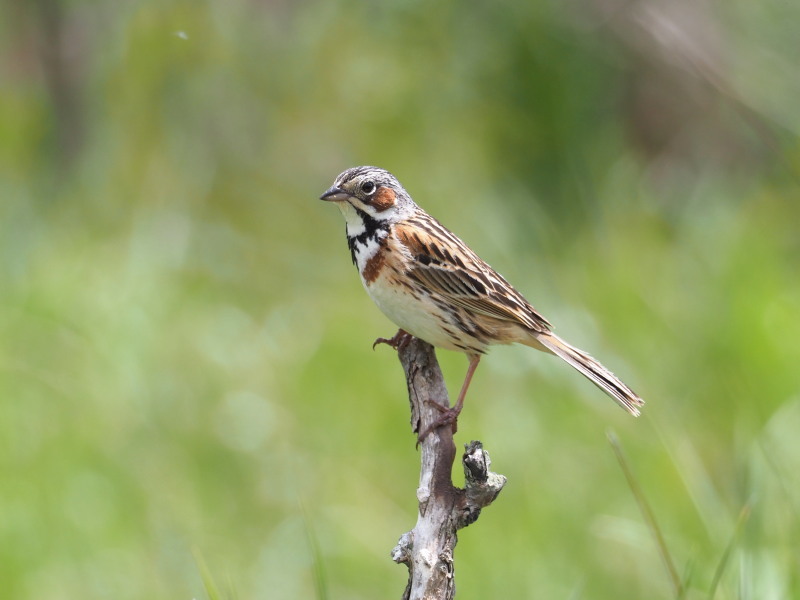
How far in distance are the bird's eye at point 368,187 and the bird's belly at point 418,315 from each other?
0.26 m

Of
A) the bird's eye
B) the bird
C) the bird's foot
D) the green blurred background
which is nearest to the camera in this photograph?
the bird's foot

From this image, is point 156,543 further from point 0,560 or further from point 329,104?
point 329,104

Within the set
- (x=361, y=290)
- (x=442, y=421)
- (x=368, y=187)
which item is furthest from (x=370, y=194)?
(x=361, y=290)

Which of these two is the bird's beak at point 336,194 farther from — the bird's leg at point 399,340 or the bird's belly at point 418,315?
the bird's leg at point 399,340

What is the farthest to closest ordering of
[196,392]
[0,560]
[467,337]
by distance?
[196,392] → [0,560] → [467,337]

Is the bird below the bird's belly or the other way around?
the other way around

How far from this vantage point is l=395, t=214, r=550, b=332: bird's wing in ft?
10.7

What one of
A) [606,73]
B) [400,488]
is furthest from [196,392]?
[606,73]

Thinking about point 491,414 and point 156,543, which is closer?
point 156,543

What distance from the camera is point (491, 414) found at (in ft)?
15.6

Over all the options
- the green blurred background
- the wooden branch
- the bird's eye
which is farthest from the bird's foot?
the bird's eye

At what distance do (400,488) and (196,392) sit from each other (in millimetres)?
1107

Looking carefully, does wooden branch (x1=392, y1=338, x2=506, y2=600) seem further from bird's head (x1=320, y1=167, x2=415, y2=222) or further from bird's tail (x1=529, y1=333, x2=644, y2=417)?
bird's head (x1=320, y1=167, x2=415, y2=222)

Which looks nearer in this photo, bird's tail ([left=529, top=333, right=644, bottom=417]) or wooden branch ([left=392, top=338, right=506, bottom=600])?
wooden branch ([left=392, top=338, right=506, bottom=600])
